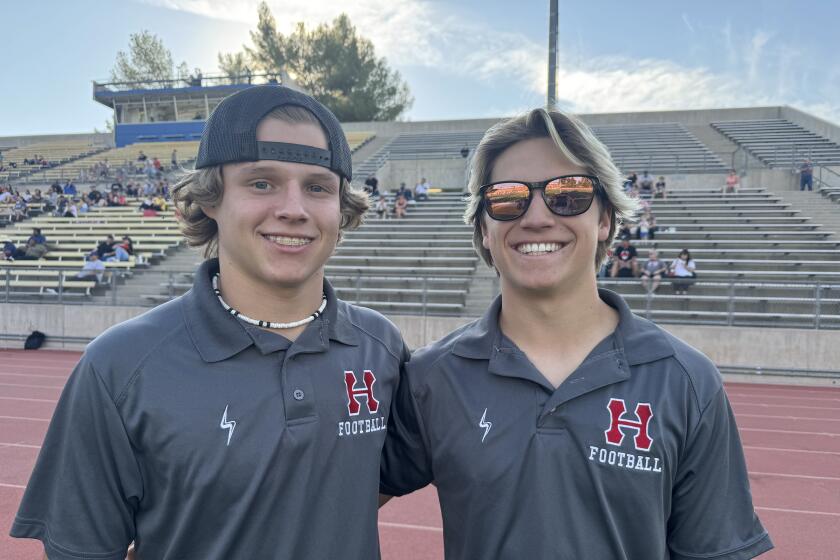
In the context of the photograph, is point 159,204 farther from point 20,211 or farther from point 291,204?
point 291,204

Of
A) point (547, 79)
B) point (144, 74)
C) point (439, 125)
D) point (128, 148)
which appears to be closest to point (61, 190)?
point (128, 148)

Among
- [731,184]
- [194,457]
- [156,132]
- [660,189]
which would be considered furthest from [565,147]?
[156,132]

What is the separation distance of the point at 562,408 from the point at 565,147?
2.65 ft

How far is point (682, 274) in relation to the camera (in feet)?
35.1

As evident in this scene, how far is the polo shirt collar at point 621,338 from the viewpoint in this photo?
178 cm

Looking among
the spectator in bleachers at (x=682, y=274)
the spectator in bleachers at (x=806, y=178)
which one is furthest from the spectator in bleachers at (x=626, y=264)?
the spectator in bleachers at (x=806, y=178)

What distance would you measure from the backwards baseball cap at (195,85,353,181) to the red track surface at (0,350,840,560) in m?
2.73

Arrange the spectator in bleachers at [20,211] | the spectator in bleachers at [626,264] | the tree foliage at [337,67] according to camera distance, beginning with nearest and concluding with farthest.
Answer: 1. the spectator in bleachers at [626,264]
2. the spectator in bleachers at [20,211]
3. the tree foliage at [337,67]

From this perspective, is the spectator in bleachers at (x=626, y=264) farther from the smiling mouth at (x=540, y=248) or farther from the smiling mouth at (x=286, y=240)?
the smiling mouth at (x=286, y=240)

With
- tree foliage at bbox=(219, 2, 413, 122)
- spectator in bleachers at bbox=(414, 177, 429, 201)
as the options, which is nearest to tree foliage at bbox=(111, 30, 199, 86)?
tree foliage at bbox=(219, 2, 413, 122)

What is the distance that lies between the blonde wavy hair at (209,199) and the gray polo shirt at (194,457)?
15.2 inches

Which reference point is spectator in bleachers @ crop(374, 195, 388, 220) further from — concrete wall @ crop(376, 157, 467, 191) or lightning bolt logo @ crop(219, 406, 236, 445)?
lightning bolt logo @ crop(219, 406, 236, 445)

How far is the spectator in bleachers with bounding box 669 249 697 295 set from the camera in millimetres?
10301

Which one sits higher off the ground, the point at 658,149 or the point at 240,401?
the point at 658,149
